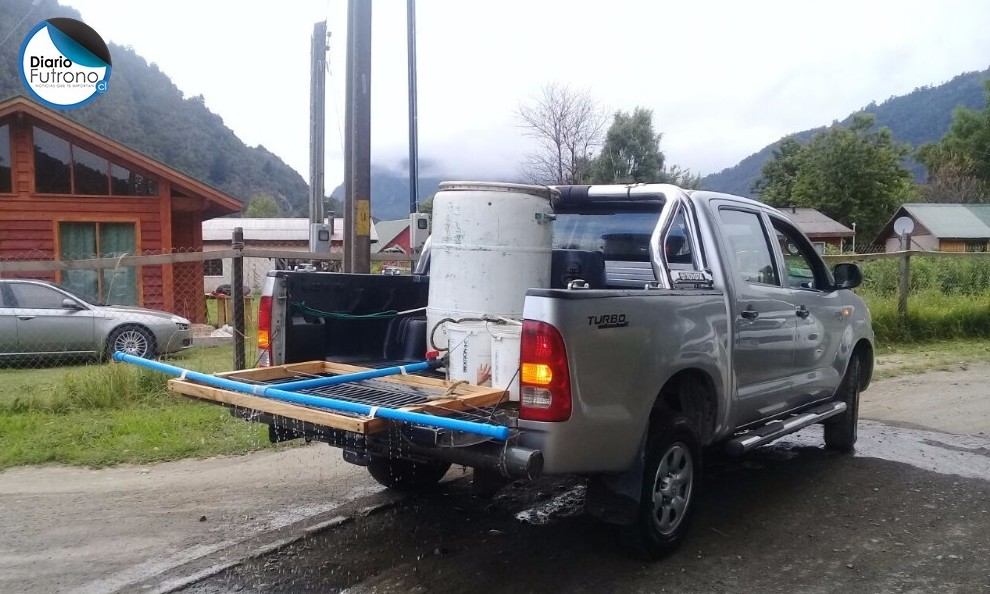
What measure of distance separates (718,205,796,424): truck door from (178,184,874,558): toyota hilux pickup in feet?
0.05

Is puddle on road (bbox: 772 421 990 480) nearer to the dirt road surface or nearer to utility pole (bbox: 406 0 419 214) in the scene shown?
the dirt road surface

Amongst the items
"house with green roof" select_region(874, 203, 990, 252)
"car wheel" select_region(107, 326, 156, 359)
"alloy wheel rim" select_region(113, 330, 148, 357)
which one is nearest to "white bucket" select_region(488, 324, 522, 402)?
"car wheel" select_region(107, 326, 156, 359)

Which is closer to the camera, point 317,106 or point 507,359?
point 507,359

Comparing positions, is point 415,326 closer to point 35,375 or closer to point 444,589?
point 444,589

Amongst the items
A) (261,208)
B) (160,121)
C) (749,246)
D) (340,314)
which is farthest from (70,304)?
(160,121)

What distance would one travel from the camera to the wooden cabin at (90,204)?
53.8ft

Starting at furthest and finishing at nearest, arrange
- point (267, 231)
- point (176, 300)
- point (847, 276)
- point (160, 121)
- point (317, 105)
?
point (160, 121) → point (267, 231) → point (176, 300) → point (317, 105) → point (847, 276)

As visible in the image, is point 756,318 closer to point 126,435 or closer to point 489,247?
point 489,247

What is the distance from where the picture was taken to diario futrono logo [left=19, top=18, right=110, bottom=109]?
13.5 metres

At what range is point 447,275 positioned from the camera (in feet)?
14.9

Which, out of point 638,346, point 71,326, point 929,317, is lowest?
point 929,317

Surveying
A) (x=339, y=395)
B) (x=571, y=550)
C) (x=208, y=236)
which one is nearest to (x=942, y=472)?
(x=571, y=550)

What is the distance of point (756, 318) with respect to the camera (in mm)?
5082

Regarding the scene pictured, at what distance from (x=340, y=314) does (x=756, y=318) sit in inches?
102
